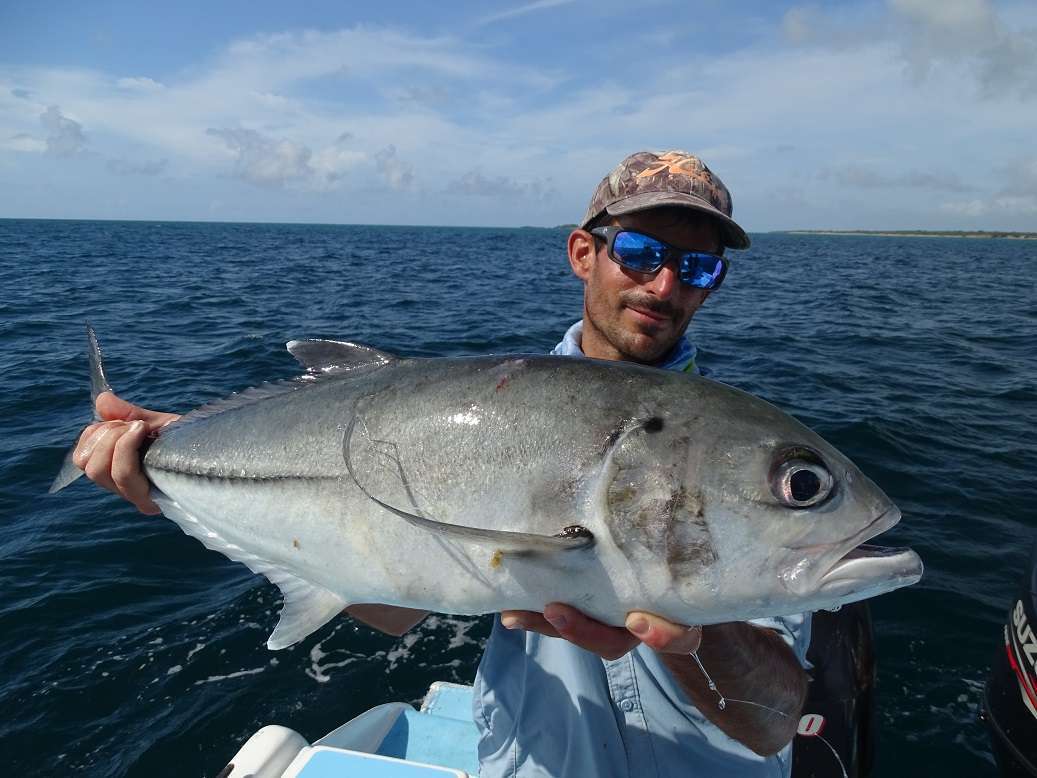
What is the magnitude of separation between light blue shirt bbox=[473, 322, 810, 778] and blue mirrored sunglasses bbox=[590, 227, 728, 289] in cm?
174

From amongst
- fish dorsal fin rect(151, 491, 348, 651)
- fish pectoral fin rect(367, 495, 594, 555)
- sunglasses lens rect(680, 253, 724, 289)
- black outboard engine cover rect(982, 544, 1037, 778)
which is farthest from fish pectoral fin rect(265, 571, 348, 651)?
black outboard engine cover rect(982, 544, 1037, 778)

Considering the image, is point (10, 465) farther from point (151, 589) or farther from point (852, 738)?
point (852, 738)

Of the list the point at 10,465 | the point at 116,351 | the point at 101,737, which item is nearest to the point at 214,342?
the point at 116,351

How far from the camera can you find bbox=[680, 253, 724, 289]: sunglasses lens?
3.26 meters

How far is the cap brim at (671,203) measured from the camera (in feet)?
10.2

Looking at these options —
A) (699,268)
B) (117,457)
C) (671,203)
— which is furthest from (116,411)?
(699,268)

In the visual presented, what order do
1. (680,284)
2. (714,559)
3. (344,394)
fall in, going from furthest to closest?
(680,284) < (344,394) < (714,559)

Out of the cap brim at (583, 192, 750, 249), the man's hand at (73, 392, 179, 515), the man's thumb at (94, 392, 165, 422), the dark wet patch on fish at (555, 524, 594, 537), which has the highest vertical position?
the cap brim at (583, 192, 750, 249)

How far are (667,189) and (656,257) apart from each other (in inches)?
13.7

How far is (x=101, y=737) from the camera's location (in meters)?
4.63

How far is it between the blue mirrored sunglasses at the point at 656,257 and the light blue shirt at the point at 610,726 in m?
1.74

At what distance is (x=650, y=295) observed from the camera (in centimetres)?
323

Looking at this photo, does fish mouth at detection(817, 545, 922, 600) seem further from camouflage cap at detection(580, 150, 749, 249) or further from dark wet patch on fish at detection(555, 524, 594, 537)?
camouflage cap at detection(580, 150, 749, 249)

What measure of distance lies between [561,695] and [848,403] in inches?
419
